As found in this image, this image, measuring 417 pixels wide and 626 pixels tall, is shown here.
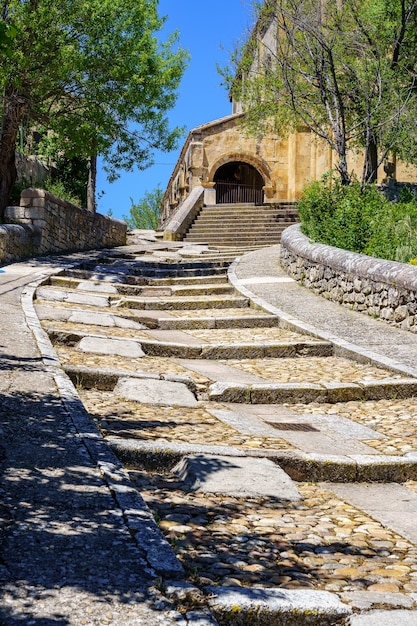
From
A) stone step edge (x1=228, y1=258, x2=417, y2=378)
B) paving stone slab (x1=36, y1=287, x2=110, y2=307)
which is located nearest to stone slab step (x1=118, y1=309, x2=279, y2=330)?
stone step edge (x1=228, y1=258, x2=417, y2=378)

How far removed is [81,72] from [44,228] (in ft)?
11.3

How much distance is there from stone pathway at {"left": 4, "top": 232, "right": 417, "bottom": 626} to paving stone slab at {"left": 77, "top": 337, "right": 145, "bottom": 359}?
0.12 feet

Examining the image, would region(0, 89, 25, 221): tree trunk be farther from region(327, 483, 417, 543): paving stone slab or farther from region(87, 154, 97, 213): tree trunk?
region(327, 483, 417, 543): paving stone slab

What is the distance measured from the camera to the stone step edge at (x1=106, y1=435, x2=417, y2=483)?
15.2 ft

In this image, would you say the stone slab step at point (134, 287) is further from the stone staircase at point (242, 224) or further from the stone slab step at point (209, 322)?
the stone staircase at point (242, 224)

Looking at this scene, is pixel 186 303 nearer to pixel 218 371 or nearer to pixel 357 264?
pixel 357 264

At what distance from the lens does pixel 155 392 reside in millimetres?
6312

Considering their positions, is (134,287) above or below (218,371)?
above

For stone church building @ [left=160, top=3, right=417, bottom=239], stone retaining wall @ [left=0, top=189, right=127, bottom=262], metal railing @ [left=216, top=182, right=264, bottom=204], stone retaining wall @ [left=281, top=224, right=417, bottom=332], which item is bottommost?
stone retaining wall @ [left=281, top=224, right=417, bottom=332]

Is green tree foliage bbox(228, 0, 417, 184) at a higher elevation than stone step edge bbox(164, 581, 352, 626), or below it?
higher

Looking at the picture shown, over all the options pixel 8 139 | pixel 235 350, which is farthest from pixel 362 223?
pixel 8 139

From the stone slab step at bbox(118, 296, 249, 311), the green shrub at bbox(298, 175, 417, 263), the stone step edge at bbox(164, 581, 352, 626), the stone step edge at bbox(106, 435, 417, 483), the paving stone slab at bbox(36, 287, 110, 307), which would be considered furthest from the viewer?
the stone slab step at bbox(118, 296, 249, 311)

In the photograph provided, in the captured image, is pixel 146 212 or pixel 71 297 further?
pixel 146 212

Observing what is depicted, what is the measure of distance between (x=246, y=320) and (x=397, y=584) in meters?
7.54
